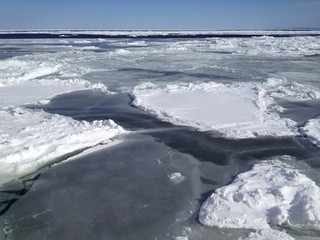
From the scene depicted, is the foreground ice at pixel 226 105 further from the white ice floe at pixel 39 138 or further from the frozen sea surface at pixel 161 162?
the white ice floe at pixel 39 138

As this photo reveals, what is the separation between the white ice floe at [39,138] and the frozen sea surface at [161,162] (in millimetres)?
25

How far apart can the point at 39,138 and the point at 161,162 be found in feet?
8.47

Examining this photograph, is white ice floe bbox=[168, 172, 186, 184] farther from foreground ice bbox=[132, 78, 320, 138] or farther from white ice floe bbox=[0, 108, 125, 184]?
foreground ice bbox=[132, 78, 320, 138]

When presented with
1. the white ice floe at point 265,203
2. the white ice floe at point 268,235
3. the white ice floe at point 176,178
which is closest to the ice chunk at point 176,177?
the white ice floe at point 176,178

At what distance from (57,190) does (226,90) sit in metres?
8.12

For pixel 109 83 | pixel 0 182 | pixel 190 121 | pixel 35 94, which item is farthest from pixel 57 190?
pixel 109 83

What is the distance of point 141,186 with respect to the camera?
520cm

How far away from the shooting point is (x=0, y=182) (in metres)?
5.32

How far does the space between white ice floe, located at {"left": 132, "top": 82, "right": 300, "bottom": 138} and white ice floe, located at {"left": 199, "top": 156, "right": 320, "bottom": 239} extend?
2.39 metres

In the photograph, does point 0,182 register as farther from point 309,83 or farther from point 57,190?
point 309,83

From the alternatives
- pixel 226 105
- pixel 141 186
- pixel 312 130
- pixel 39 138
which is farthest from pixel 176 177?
pixel 226 105

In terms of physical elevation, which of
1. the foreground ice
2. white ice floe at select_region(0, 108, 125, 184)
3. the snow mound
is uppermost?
the snow mound

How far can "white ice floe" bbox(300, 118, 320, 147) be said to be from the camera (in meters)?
7.06

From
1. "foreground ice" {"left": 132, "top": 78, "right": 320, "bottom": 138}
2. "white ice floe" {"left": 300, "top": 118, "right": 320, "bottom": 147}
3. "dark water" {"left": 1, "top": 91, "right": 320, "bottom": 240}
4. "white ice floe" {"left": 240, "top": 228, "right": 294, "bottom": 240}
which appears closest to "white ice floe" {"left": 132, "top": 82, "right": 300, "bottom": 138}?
"foreground ice" {"left": 132, "top": 78, "right": 320, "bottom": 138}
